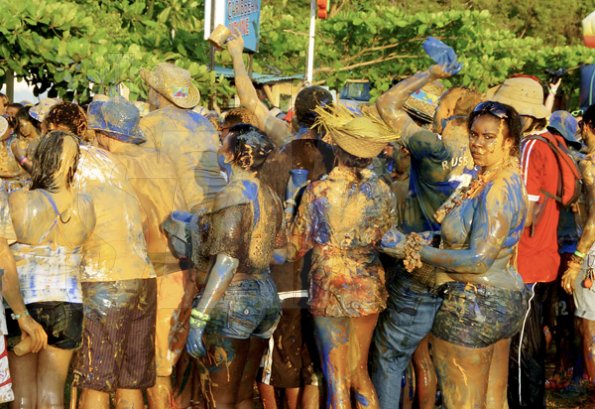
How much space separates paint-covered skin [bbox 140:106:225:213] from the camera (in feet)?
17.9

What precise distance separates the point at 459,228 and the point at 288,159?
1438mm

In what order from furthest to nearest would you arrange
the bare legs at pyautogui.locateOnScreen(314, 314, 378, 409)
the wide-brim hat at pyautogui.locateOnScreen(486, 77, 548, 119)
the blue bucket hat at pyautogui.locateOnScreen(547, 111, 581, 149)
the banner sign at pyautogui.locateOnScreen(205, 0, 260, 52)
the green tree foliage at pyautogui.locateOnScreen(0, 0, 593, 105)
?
1. the green tree foliage at pyautogui.locateOnScreen(0, 0, 593, 105)
2. the banner sign at pyautogui.locateOnScreen(205, 0, 260, 52)
3. the blue bucket hat at pyautogui.locateOnScreen(547, 111, 581, 149)
4. the wide-brim hat at pyautogui.locateOnScreen(486, 77, 548, 119)
5. the bare legs at pyautogui.locateOnScreen(314, 314, 378, 409)

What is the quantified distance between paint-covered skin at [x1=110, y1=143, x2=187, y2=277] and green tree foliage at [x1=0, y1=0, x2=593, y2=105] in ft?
14.4

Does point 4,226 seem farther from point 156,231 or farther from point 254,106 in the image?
point 254,106

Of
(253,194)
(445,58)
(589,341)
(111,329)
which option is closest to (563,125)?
(589,341)


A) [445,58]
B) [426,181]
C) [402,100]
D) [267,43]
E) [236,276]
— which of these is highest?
[267,43]

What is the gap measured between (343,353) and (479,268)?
1.03 meters

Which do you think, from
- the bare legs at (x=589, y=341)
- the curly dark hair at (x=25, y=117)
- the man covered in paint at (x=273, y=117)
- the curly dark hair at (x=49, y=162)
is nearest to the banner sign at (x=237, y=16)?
the curly dark hair at (x=25, y=117)

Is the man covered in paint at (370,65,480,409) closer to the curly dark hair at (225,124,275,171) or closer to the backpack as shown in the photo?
the backpack

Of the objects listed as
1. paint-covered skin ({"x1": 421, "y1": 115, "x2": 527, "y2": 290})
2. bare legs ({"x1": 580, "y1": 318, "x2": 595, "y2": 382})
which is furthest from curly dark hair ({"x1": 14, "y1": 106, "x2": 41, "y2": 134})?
bare legs ({"x1": 580, "y1": 318, "x2": 595, "y2": 382})

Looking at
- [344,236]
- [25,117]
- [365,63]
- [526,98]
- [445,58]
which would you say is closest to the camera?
[344,236]

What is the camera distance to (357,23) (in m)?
16.8

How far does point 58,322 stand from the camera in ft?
14.1

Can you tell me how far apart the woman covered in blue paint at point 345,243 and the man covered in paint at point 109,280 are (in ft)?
2.71
